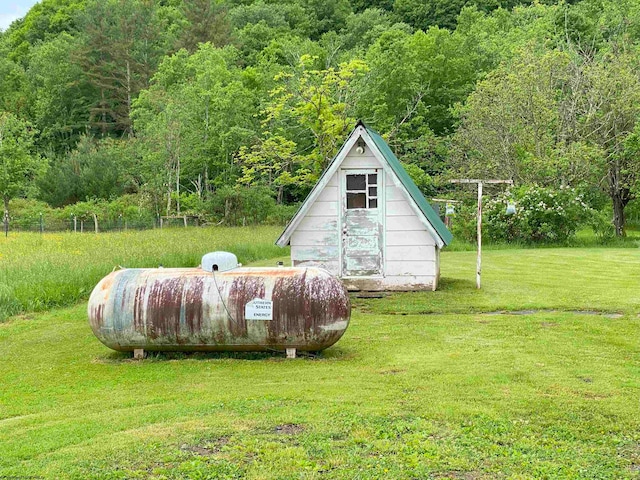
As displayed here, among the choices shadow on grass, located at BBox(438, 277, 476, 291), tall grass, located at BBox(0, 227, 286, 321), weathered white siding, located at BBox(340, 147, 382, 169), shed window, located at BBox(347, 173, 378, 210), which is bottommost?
shadow on grass, located at BBox(438, 277, 476, 291)

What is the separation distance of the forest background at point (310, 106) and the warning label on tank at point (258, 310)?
2468cm

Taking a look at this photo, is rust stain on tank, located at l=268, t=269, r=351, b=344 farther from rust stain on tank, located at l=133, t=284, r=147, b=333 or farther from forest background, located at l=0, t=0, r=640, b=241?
forest background, located at l=0, t=0, r=640, b=241

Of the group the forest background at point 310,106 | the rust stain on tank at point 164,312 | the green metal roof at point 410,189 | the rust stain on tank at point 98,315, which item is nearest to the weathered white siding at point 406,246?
the green metal roof at point 410,189

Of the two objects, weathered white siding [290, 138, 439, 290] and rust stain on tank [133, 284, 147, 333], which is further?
weathered white siding [290, 138, 439, 290]

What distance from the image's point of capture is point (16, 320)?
54.5 ft

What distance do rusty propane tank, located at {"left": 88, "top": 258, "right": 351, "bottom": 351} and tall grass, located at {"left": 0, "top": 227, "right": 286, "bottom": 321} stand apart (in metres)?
5.81

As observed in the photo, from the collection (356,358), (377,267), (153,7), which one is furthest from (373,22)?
(356,358)

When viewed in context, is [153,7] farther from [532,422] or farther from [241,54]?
[532,422]

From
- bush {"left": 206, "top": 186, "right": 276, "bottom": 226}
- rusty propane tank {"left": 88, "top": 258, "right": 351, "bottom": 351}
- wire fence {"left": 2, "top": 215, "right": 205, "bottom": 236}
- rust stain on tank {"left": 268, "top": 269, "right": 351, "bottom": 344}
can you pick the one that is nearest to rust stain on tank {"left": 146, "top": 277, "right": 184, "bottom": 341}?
rusty propane tank {"left": 88, "top": 258, "right": 351, "bottom": 351}

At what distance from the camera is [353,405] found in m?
8.88

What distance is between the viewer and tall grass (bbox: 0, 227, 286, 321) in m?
18.6

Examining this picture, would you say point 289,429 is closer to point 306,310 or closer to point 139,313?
point 306,310

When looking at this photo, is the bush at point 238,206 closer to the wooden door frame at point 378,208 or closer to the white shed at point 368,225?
the white shed at point 368,225

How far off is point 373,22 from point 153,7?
1018 inches
